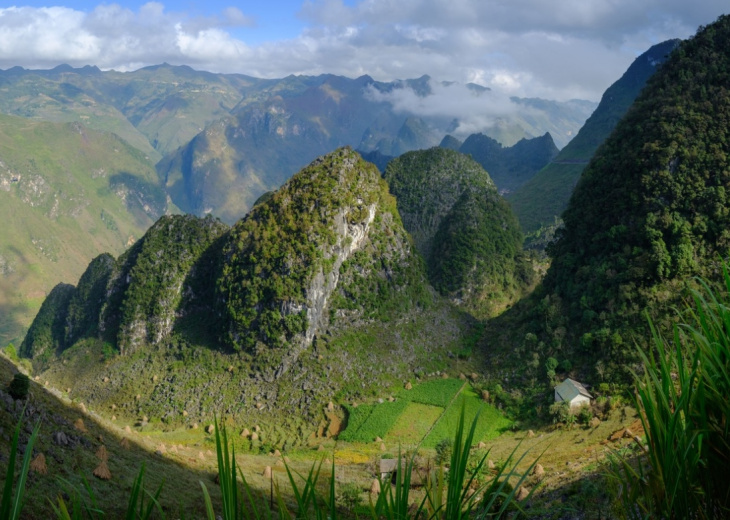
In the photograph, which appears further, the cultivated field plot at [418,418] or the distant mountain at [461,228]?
the distant mountain at [461,228]

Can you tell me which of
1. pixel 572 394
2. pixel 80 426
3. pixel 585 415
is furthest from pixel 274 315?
pixel 585 415

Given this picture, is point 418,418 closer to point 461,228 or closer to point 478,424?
point 478,424

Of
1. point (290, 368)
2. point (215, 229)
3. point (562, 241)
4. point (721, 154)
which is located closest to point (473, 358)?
point (562, 241)

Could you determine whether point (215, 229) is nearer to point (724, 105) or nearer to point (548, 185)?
point (724, 105)

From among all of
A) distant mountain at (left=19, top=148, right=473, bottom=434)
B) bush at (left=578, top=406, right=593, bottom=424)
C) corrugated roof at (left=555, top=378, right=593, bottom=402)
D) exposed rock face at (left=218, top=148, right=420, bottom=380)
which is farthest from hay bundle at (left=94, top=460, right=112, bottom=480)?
corrugated roof at (left=555, top=378, right=593, bottom=402)

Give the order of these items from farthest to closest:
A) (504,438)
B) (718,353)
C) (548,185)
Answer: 1. (548,185)
2. (504,438)
3. (718,353)

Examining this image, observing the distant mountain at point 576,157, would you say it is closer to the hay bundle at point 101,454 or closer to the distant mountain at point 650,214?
the distant mountain at point 650,214

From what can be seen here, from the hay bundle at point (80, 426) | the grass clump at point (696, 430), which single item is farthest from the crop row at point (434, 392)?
the grass clump at point (696, 430)
